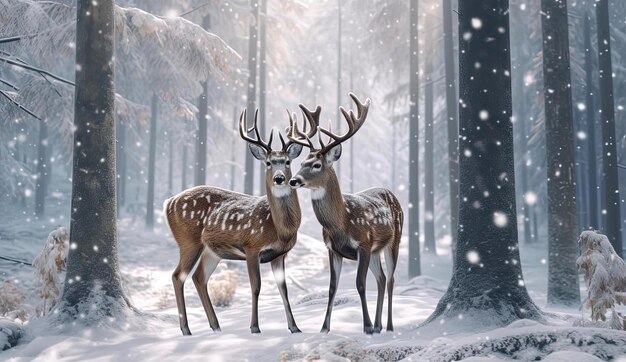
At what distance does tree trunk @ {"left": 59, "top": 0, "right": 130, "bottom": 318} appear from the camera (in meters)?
9.67

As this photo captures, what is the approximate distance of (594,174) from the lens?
940 inches

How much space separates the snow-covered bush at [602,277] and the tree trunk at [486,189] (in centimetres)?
111

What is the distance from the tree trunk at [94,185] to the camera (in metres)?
9.67

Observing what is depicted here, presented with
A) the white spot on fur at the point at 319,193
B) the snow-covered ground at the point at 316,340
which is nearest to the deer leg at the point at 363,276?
the snow-covered ground at the point at 316,340

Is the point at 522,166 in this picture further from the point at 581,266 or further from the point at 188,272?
the point at 188,272

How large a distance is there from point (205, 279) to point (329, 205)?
231 centimetres

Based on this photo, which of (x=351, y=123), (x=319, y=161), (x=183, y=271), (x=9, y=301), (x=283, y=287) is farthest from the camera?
(x=9, y=301)

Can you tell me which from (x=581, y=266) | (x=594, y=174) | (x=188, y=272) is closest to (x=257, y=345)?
(x=188, y=272)

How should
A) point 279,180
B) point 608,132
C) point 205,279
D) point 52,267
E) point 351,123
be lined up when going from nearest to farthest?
point 279,180
point 351,123
point 205,279
point 52,267
point 608,132

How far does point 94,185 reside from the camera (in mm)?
10000

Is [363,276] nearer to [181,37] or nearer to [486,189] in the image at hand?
[486,189]

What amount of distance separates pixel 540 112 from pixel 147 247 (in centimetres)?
1602

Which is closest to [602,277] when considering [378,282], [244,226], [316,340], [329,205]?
[378,282]

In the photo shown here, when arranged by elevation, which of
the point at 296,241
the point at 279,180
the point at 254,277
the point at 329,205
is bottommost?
the point at 254,277
